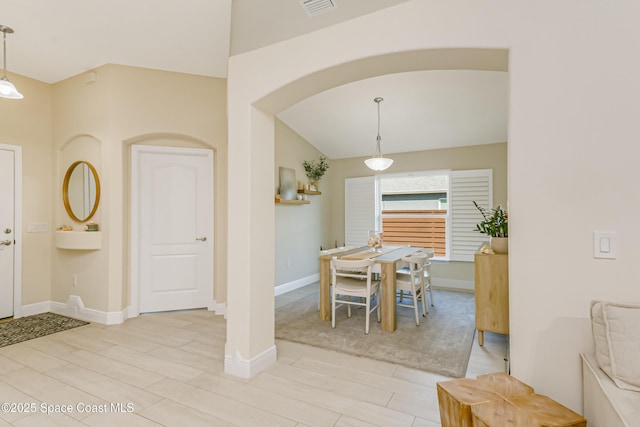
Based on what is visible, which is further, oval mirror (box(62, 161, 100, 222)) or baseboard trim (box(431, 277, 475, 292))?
baseboard trim (box(431, 277, 475, 292))

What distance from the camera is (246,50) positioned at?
251 centimetres

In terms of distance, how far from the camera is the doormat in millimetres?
3279

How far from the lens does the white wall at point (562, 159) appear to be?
1.44m

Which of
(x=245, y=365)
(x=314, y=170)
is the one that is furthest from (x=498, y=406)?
(x=314, y=170)

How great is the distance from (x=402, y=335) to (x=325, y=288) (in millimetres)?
1006

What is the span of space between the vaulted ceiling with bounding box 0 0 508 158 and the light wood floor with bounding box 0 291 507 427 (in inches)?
98.9

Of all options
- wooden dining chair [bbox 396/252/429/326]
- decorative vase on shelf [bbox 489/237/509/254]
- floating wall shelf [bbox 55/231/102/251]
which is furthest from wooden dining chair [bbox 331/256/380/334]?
floating wall shelf [bbox 55/231/102/251]

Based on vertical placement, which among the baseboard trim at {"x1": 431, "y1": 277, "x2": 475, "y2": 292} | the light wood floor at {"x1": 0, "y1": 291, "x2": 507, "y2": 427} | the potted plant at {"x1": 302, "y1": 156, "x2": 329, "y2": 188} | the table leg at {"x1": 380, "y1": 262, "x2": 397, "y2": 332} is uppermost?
the potted plant at {"x1": 302, "y1": 156, "x2": 329, "y2": 188}

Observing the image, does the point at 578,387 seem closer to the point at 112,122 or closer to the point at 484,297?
the point at 484,297

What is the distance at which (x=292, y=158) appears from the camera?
5.49m

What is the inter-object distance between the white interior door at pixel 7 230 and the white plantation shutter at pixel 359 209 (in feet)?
16.3

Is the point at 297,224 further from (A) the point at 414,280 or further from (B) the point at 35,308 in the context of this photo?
(B) the point at 35,308

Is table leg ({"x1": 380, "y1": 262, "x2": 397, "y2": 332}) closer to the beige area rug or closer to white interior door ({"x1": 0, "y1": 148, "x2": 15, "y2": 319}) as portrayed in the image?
the beige area rug

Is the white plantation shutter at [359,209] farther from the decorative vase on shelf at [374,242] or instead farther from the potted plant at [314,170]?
the decorative vase on shelf at [374,242]
